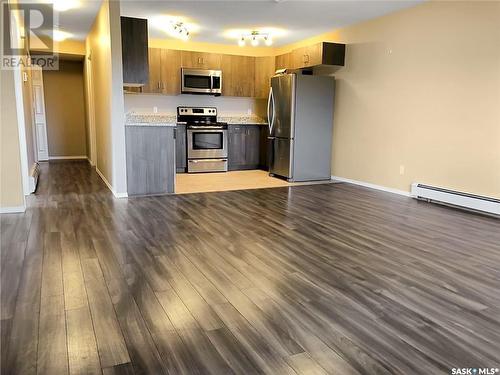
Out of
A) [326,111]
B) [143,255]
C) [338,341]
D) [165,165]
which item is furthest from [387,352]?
[326,111]

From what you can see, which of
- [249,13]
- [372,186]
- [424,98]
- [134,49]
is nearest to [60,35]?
[134,49]

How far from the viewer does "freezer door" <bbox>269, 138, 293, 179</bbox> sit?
21.3 ft

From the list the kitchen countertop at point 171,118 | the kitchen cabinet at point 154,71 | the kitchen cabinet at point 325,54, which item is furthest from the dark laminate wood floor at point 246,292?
the kitchen cabinet at point 154,71

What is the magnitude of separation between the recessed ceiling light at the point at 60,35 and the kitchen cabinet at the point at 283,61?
4.00 metres

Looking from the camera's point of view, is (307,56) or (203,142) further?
(203,142)

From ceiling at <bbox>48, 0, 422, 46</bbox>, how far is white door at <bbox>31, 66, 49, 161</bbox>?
256 cm

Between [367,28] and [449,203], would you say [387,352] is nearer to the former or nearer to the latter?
[449,203]

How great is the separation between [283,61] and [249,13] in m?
1.98

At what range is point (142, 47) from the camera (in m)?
5.08

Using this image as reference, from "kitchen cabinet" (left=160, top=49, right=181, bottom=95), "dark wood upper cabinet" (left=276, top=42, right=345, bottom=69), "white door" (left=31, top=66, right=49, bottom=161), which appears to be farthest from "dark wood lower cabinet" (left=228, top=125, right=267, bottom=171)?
"white door" (left=31, top=66, right=49, bottom=161)

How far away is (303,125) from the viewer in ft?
21.2

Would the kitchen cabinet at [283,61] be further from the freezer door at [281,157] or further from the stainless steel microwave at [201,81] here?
the freezer door at [281,157]

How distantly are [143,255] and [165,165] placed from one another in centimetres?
248

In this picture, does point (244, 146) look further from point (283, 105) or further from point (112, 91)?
point (112, 91)
